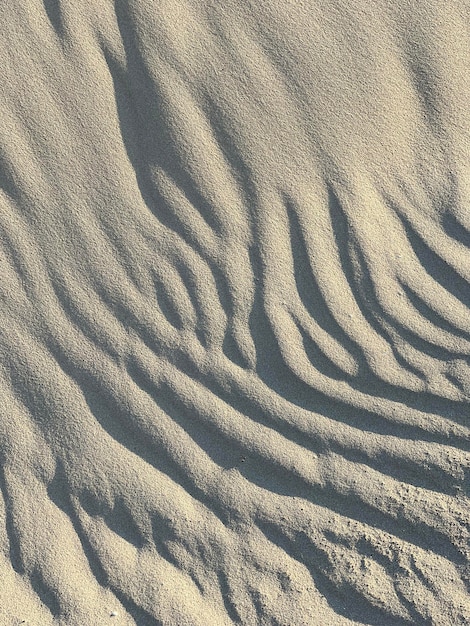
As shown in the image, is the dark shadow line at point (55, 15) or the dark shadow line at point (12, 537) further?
the dark shadow line at point (55, 15)

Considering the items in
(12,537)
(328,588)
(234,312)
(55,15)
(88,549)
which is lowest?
(12,537)

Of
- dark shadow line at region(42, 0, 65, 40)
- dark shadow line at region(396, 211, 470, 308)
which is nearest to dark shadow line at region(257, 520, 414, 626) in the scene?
dark shadow line at region(396, 211, 470, 308)

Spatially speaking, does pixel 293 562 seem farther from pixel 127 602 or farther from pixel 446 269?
pixel 446 269

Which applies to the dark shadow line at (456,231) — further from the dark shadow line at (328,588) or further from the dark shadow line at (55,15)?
the dark shadow line at (55,15)

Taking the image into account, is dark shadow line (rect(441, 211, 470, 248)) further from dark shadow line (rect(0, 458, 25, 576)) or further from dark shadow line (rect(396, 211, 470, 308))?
dark shadow line (rect(0, 458, 25, 576))

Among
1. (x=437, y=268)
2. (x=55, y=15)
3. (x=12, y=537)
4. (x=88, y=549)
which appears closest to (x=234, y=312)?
(x=437, y=268)

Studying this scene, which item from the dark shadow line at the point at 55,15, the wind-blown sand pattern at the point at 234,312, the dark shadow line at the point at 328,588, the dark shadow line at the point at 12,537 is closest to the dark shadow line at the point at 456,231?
the wind-blown sand pattern at the point at 234,312

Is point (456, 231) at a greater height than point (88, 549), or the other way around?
point (456, 231)

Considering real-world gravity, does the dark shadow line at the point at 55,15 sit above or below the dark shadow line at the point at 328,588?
above

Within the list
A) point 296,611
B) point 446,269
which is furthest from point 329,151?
point 296,611

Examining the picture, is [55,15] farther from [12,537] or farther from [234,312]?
[12,537]
